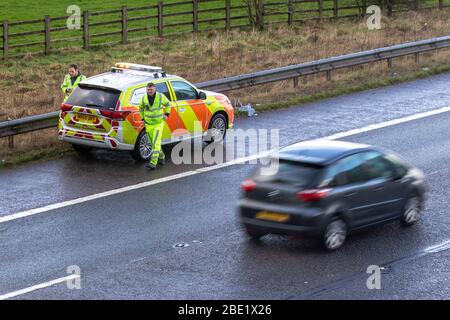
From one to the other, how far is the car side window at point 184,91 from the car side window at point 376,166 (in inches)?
247

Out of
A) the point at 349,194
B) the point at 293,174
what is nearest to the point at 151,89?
the point at 293,174

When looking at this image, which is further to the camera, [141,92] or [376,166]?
[141,92]

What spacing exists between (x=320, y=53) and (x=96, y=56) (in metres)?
6.75

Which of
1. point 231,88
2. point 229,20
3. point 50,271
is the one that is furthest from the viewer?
point 229,20

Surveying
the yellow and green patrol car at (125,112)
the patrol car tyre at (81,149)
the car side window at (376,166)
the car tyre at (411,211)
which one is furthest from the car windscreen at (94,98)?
the car tyre at (411,211)

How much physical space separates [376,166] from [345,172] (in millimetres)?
722

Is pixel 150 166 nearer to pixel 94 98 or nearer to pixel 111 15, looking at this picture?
pixel 94 98

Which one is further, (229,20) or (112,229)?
(229,20)

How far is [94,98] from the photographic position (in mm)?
20047

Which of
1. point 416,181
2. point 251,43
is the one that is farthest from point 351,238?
point 251,43

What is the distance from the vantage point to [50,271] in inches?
560

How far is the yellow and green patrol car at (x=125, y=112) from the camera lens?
1977 cm
